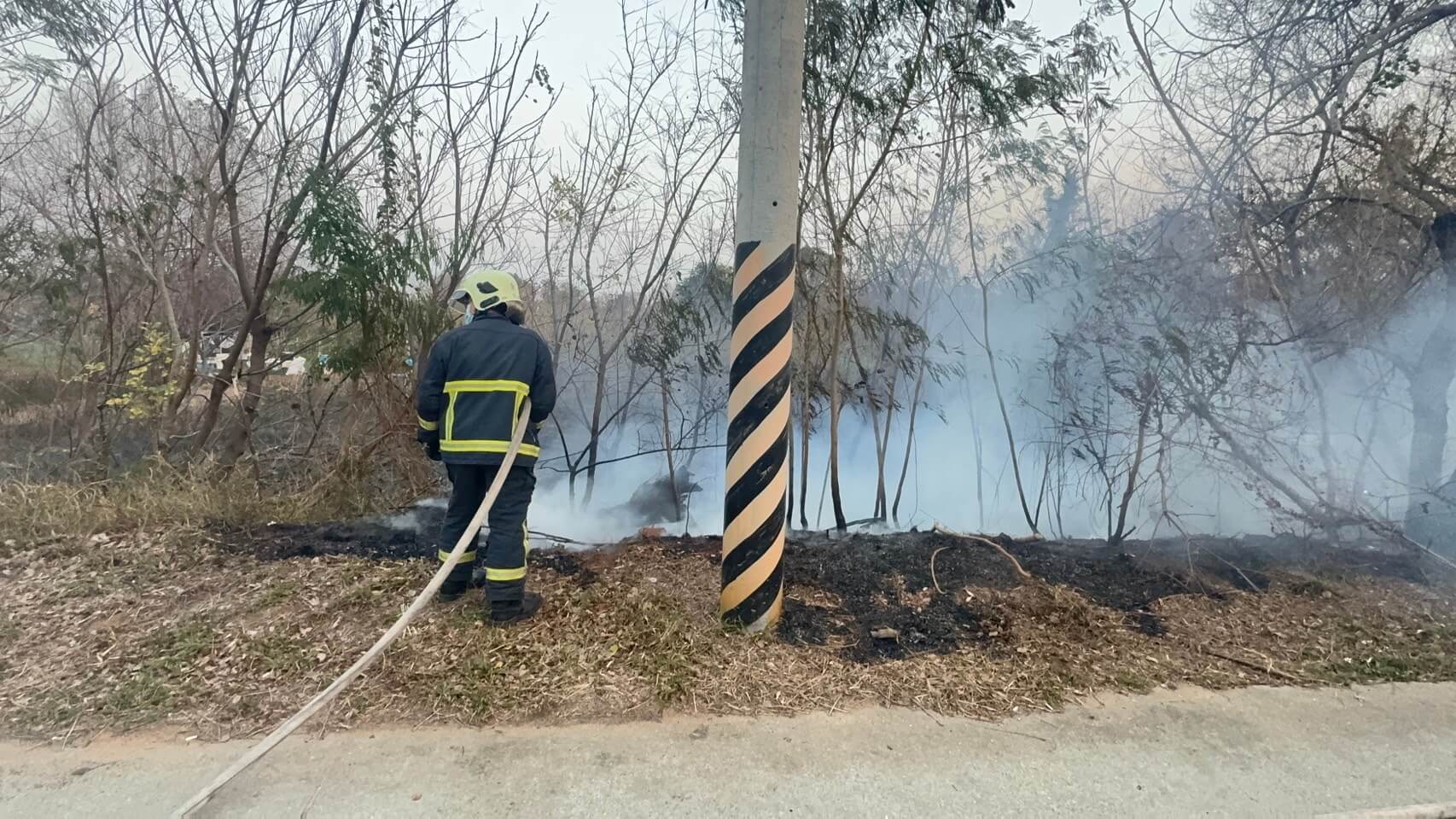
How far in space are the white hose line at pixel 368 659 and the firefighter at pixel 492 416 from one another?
90mm

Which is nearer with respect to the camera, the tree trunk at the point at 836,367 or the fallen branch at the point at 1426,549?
the fallen branch at the point at 1426,549

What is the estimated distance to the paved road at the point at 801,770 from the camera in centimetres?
254

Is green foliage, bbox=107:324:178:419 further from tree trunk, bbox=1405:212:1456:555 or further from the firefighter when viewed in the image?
tree trunk, bbox=1405:212:1456:555

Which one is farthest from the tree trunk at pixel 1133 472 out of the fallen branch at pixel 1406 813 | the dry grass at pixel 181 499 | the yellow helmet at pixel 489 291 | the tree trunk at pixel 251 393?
the tree trunk at pixel 251 393

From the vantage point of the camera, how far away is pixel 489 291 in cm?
398

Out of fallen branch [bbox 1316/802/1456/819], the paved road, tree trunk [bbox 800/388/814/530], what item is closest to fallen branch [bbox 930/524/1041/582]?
the paved road

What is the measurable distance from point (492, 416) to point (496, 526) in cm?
57

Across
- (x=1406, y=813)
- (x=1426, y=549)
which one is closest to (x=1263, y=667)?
(x=1406, y=813)

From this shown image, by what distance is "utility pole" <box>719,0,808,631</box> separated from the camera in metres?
3.62

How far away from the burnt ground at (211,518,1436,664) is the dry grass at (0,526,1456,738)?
80mm

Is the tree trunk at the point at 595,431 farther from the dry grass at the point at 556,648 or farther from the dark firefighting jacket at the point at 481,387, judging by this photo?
the dark firefighting jacket at the point at 481,387

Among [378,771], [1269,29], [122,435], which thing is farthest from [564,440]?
[1269,29]

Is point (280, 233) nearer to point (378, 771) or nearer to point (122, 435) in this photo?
point (122, 435)

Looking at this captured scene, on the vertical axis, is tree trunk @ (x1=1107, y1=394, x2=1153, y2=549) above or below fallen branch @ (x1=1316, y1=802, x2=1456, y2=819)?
above
